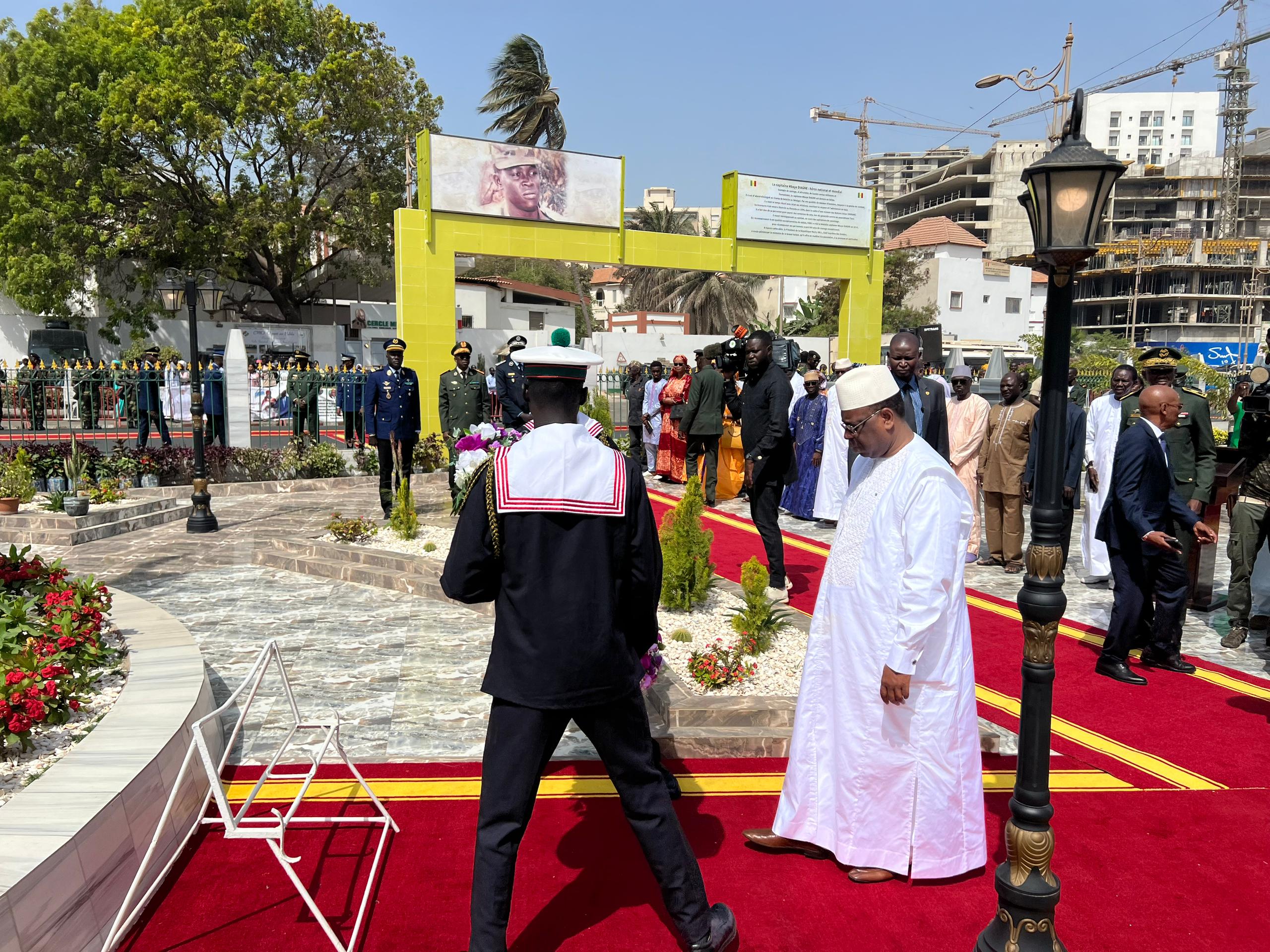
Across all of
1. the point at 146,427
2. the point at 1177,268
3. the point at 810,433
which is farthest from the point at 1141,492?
the point at 1177,268

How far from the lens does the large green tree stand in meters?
27.3

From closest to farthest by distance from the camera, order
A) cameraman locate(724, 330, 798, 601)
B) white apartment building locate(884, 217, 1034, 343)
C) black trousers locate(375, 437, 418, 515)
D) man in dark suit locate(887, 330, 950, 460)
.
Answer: man in dark suit locate(887, 330, 950, 460) → cameraman locate(724, 330, 798, 601) → black trousers locate(375, 437, 418, 515) → white apartment building locate(884, 217, 1034, 343)

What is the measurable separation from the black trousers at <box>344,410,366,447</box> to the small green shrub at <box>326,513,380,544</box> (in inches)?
268

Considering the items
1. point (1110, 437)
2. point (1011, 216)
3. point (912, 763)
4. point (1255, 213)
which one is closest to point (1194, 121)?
point (1255, 213)

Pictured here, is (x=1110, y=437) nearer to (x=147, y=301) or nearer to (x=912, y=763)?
(x=912, y=763)

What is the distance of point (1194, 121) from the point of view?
313 feet

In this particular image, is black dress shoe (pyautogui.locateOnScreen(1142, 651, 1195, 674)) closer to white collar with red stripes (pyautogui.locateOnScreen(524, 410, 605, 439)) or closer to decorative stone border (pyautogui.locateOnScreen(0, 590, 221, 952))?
white collar with red stripes (pyautogui.locateOnScreen(524, 410, 605, 439))

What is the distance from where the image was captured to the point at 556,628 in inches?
110

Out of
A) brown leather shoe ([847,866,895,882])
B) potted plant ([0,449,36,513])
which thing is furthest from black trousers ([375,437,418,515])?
brown leather shoe ([847,866,895,882])

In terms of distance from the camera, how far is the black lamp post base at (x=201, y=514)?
34.6 feet

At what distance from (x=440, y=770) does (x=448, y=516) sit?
6.12m

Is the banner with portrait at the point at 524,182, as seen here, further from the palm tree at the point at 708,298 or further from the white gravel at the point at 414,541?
the palm tree at the point at 708,298

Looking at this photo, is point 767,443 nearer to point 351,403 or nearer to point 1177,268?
point 351,403

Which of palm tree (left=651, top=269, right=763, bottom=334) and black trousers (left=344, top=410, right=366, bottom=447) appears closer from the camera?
black trousers (left=344, top=410, right=366, bottom=447)
